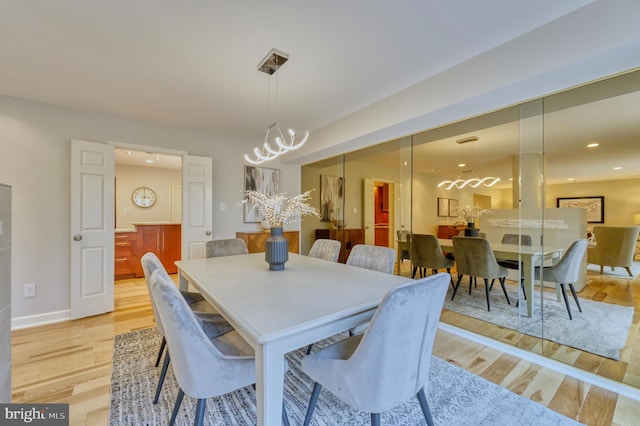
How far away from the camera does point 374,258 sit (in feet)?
7.02

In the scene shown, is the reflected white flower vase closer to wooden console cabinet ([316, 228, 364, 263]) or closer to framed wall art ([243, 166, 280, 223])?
framed wall art ([243, 166, 280, 223])

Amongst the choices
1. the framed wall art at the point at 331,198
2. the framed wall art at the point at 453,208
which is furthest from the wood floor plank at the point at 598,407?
the framed wall art at the point at 331,198

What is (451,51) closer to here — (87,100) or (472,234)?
(472,234)

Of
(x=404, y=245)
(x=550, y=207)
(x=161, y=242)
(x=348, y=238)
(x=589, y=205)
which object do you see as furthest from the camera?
(x=161, y=242)

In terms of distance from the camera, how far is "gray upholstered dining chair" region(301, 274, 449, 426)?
3.21ft

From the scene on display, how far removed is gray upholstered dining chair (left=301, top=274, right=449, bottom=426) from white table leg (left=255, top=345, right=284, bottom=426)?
246mm

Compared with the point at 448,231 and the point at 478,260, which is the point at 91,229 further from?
the point at 478,260

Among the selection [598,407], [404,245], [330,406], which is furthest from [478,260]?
[330,406]

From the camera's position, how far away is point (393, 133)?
2.90 m

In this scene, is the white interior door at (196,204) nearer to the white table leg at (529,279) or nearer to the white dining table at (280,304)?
the white dining table at (280,304)

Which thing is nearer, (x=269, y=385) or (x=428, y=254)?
(x=269, y=385)

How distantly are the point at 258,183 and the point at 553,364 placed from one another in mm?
3984

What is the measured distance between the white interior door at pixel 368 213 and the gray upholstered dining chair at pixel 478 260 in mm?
1577

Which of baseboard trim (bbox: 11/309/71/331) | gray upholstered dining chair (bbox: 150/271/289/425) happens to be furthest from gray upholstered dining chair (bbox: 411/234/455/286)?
baseboard trim (bbox: 11/309/71/331)
